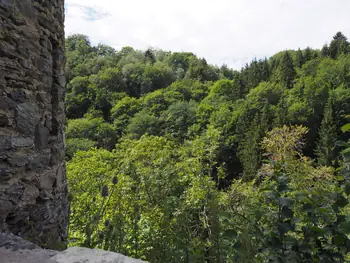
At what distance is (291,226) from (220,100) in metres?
50.4

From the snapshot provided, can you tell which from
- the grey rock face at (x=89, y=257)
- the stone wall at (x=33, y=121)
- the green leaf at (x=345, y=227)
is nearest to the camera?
the green leaf at (x=345, y=227)

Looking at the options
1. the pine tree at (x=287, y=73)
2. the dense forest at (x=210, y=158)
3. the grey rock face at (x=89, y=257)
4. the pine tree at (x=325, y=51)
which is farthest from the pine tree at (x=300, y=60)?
the grey rock face at (x=89, y=257)

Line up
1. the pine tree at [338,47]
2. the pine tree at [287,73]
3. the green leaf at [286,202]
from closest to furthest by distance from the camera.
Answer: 1. the green leaf at [286,202]
2. the pine tree at [287,73]
3. the pine tree at [338,47]

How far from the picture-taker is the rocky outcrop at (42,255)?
6.42ft

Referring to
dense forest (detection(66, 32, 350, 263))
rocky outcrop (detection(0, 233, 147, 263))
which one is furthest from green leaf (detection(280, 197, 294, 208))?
rocky outcrop (detection(0, 233, 147, 263))

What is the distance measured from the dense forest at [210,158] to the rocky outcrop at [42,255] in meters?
0.81

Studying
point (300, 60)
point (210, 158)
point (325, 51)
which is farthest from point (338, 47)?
point (210, 158)

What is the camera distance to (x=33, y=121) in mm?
2961

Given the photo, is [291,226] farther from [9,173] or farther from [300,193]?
[9,173]

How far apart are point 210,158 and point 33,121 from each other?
24.3 feet

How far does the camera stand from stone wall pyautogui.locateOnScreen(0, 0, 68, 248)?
2598 mm

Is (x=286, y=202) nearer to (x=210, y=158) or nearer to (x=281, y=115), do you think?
Result: (x=210, y=158)

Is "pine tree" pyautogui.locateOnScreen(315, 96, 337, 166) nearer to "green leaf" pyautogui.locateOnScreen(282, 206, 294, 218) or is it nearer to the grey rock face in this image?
"green leaf" pyautogui.locateOnScreen(282, 206, 294, 218)

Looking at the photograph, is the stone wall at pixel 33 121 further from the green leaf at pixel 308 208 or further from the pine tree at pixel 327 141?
the pine tree at pixel 327 141
